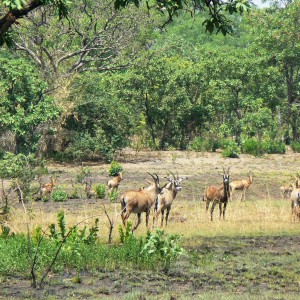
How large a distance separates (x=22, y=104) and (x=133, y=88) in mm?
11124

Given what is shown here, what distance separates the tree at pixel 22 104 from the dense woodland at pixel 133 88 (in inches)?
1.7

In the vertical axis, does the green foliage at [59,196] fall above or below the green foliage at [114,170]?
below

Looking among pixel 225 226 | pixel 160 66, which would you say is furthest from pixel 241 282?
pixel 160 66

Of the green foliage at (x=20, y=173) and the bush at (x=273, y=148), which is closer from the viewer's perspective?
the green foliage at (x=20, y=173)

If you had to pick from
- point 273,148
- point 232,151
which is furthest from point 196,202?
point 273,148

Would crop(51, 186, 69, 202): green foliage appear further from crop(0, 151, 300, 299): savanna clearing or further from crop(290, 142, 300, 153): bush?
crop(290, 142, 300, 153): bush

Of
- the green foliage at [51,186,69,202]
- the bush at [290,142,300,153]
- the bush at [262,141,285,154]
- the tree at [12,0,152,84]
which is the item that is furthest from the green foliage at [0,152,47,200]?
the bush at [290,142,300,153]

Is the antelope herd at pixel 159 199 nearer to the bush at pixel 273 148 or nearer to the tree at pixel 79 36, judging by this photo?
the tree at pixel 79 36

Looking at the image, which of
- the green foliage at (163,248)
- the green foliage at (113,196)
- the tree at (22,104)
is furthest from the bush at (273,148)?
the green foliage at (163,248)

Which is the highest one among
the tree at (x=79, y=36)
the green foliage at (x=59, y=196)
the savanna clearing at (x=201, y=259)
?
the tree at (x=79, y=36)

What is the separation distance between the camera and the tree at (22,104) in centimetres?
2928

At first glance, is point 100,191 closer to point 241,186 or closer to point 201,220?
point 241,186

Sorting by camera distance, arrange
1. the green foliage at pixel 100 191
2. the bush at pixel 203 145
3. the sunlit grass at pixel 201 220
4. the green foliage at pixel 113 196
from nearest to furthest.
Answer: the sunlit grass at pixel 201 220, the green foliage at pixel 113 196, the green foliage at pixel 100 191, the bush at pixel 203 145

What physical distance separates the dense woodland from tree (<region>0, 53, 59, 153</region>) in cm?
4
